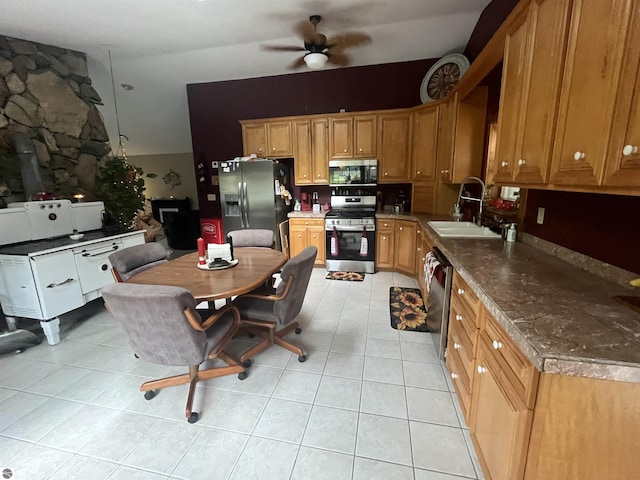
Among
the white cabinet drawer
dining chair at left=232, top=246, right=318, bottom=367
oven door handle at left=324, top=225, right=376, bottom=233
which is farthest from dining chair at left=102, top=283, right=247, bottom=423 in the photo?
oven door handle at left=324, top=225, right=376, bottom=233

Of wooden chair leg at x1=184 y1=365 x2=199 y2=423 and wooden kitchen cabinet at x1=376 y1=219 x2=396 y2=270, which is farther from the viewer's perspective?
wooden kitchen cabinet at x1=376 y1=219 x2=396 y2=270

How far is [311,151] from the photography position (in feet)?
14.5

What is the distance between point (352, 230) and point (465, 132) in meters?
1.84

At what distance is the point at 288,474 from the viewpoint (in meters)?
1.41

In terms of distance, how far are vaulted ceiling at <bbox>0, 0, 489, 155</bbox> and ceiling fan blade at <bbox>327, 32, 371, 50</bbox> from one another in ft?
0.21

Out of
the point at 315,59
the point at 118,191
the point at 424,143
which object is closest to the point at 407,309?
the point at 424,143

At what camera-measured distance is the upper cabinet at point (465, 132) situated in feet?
10.5

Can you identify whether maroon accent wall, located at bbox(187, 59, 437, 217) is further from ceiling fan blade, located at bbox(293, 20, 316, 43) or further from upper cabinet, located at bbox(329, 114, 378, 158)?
ceiling fan blade, located at bbox(293, 20, 316, 43)

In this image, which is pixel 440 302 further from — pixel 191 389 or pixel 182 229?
pixel 182 229

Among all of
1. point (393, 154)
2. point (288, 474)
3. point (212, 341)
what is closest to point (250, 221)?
point (393, 154)

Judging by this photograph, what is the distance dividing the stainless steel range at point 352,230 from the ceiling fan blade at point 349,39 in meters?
1.88

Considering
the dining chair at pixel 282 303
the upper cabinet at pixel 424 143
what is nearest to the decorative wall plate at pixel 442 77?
the upper cabinet at pixel 424 143

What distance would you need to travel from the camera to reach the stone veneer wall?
315cm

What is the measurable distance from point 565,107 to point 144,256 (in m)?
2.98
